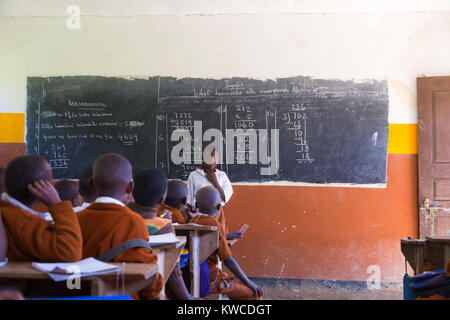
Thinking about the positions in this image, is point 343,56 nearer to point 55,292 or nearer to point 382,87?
point 382,87

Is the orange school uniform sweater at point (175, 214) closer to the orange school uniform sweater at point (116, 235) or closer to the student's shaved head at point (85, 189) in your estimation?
the student's shaved head at point (85, 189)

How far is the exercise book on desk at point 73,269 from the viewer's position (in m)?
1.19

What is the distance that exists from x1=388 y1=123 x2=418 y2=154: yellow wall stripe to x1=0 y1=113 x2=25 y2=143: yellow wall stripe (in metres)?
3.89

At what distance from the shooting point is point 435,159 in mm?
4520

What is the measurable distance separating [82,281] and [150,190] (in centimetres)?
82

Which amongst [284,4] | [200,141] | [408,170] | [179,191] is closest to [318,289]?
[408,170]

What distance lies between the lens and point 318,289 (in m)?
4.67

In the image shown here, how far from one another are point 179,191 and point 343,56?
102 inches

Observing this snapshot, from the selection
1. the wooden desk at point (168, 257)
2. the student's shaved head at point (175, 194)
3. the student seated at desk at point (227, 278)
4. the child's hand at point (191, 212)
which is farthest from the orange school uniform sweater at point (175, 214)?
the wooden desk at point (168, 257)

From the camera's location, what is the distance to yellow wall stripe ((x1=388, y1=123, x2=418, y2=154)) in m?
4.66

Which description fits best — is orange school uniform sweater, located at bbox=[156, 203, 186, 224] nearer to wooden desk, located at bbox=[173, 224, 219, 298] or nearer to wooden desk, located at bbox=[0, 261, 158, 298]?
wooden desk, located at bbox=[173, 224, 219, 298]

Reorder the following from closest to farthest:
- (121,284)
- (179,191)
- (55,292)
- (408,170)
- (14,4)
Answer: (121,284) < (55,292) < (179,191) < (408,170) < (14,4)

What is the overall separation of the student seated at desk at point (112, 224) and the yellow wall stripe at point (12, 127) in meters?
3.88

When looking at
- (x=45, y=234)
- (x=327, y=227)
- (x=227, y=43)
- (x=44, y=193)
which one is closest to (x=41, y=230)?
(x=45, y=234)
